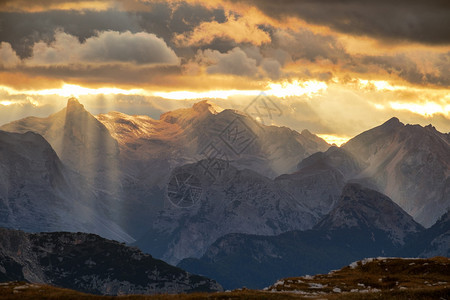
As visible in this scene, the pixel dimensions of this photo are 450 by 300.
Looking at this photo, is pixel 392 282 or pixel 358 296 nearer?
pixel 358 296

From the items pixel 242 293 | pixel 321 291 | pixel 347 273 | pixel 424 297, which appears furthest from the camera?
pixel 347 273

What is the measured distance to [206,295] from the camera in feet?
424

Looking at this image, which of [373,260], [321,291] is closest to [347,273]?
[373,260]

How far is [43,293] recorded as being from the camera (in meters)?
130

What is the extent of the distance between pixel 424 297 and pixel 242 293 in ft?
97.2

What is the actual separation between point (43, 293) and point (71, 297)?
5.60 m

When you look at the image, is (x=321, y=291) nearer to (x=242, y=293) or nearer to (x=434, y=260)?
(x=242, y=293)

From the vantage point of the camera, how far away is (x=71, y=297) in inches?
5015

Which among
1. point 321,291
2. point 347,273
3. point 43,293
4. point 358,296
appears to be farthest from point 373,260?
point 43,293

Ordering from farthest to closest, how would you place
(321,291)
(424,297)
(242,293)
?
(321,291)
(242,293)
(424,297)

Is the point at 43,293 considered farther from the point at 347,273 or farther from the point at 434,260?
the point at 434,260

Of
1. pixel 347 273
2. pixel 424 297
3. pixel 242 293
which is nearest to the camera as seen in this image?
pixel 424 297

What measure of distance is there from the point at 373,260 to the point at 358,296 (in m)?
54.8

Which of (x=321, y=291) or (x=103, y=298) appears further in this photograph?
(x=321, y=291)
